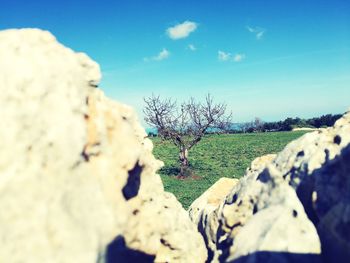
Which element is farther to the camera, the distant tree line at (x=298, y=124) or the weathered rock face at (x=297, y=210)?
the distant tree line at (x=298, y=124)

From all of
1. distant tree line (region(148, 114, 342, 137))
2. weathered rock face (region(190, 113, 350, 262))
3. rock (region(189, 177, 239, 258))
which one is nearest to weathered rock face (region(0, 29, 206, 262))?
weathered rock face (region(190, 113, 350, 262))

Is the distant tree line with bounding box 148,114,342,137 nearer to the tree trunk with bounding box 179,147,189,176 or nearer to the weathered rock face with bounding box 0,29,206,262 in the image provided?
the tree trunk with bounding box 179,147,189,176

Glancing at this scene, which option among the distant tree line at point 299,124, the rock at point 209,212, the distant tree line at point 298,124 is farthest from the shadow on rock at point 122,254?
the distant tree line at point 299,124

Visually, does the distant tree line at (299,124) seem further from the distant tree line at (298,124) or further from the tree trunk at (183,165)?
the tree trunk at (183,165)

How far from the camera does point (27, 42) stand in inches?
217

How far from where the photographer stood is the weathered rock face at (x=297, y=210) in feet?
17.2

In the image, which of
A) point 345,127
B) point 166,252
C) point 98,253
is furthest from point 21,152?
point 345,127

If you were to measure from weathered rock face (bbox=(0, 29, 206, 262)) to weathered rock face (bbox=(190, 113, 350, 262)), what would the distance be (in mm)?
1875

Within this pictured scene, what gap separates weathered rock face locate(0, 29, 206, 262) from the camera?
4.67 meters

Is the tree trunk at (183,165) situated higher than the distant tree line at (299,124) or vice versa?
the distant tree line at (299,124)

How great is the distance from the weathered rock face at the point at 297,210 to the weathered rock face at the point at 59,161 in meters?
1.87

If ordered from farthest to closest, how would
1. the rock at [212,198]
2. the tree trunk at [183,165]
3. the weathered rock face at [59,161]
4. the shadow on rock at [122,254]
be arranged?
the tree trunk at [183,165], the rock at [212,198], the shadow on rock at [122,254], the weathered rock face at [59,161]

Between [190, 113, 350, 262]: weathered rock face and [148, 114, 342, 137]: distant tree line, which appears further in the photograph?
[148, 114, 342, 137]: distant tree line

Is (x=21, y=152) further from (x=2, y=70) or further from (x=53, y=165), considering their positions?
(x=2, y=70)
